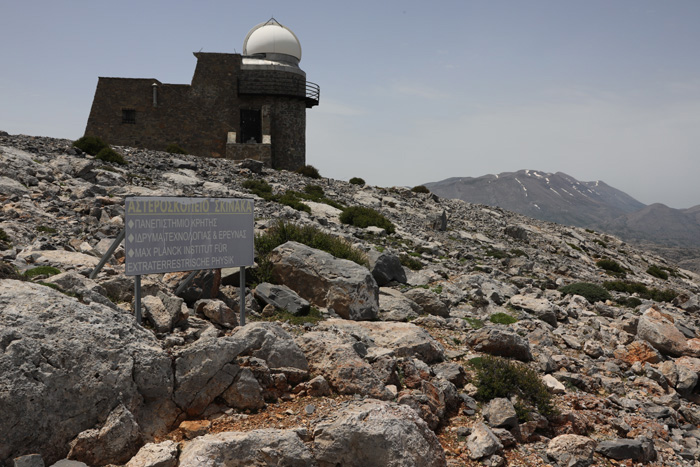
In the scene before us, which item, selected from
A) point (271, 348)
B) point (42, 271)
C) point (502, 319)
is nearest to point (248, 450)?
point (271, 348)

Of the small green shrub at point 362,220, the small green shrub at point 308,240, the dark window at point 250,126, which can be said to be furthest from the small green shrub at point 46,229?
the dark window at point 250,126

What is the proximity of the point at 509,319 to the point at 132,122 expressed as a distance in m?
32.0

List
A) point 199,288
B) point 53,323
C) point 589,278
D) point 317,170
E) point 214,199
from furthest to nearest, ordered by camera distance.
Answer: point 317,170 < point 589,278 < point 199,288 < point 214,199 < point 53,323

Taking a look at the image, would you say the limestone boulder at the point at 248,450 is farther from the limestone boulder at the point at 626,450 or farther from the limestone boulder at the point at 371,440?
the limestone boulder at the point at 626,450

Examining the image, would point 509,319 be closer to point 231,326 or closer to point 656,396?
point 656,396

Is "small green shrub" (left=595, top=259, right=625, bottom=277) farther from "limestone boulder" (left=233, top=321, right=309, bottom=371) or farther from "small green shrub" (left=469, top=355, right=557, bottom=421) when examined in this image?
"limestone boulder" (left=233, top=321, right=309, bottom=371)

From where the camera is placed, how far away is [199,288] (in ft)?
25.1

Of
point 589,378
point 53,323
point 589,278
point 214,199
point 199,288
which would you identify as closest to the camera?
point 53,323

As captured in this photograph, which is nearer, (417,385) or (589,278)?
(417,385)

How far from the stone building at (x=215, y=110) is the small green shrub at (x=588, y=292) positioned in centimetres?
2331

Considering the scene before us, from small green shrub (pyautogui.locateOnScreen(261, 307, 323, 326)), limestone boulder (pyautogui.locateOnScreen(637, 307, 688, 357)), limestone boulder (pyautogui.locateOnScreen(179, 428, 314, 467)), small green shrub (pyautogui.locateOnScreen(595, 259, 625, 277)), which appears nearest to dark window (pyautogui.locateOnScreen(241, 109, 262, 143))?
small green shrub (pyautogui.locateOnScreen(595, 259, 625, 277))

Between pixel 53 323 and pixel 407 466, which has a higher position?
pixel 53 323

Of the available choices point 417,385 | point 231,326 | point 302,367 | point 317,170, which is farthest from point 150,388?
point 317,170

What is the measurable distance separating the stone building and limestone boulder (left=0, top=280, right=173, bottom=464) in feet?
98.0
